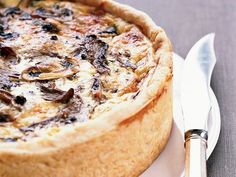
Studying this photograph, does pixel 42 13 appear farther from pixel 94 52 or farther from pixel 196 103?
pixel 196 103

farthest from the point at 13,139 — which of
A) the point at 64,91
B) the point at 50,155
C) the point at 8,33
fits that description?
the point at 8,33

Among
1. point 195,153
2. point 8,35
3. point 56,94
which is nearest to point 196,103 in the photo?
point 195,153

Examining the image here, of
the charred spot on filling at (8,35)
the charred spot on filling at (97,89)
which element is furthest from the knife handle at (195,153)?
the charred spot on filling at (8,35)

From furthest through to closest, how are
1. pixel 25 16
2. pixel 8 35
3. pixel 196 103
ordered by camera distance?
pixel 25 16
pixel 8 35
pixel 196 103

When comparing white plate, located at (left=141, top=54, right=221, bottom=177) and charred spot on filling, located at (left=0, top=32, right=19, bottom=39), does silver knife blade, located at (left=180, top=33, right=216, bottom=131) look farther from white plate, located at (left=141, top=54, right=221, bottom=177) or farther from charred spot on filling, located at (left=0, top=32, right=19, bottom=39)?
charred spot on filling, located at (left=0, top=32, right=19, bottom=39)

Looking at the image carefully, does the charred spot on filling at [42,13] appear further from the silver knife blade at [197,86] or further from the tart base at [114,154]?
the tart base at [114,154]

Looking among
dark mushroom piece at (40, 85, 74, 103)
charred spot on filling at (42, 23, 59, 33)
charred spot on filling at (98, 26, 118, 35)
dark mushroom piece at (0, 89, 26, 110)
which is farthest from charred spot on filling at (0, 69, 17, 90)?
charred spot on filling at (98, 26, 118, 35)

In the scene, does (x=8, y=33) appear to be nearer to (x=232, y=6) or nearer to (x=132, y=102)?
(x=132, y=102)
